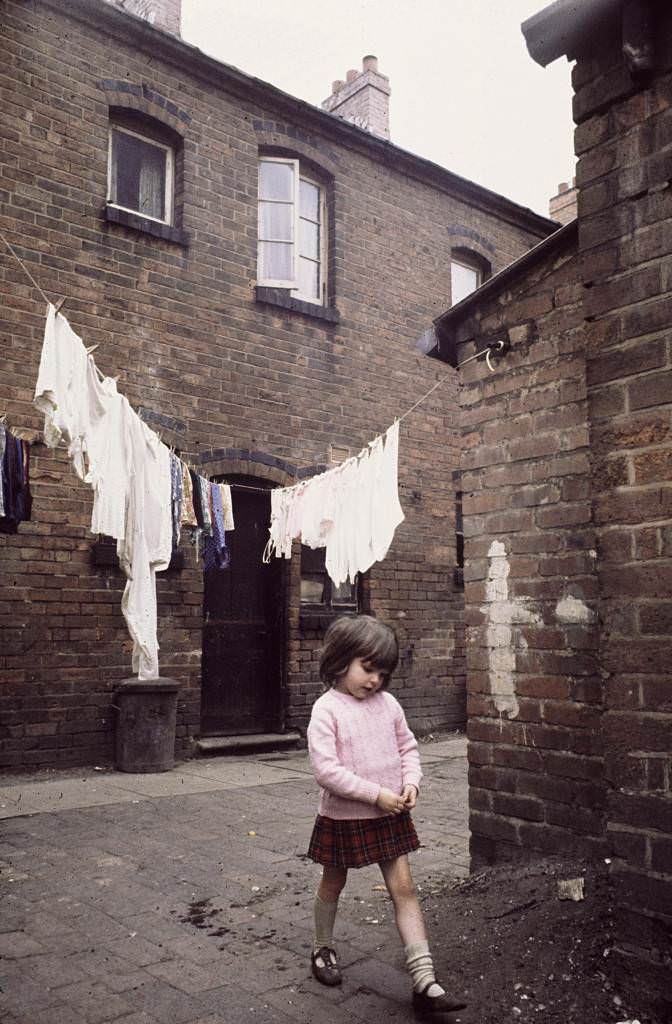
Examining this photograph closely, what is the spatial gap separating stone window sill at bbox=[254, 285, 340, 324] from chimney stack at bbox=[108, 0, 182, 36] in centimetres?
394

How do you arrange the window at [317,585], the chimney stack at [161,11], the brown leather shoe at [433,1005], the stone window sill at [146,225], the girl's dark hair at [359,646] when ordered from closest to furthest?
the brown leather shoe at [433,1005] → the girl's dark hair at [359,646] → the stone window sill at [146,225] → the window at [317,585] → the chimney stack at [161,11]

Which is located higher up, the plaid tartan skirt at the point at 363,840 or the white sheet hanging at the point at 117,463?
the white sheet hanging at the point at 117,463

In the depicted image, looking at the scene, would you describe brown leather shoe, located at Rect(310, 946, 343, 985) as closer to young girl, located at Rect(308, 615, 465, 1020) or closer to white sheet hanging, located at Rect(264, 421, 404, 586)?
young girl, located at Rect(308, 615, 465, 1020)

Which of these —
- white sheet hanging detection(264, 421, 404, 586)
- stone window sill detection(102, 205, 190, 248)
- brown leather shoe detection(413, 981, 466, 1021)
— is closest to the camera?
brown leather shoe detection(413, 981, 466, 1021)

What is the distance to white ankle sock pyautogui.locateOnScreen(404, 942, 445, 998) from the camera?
9.44 ft

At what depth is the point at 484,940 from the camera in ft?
11.3

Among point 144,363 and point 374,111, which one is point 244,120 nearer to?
point 144,363

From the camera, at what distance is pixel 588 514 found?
3.96m

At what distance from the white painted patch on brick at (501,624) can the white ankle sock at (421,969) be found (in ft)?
4.82

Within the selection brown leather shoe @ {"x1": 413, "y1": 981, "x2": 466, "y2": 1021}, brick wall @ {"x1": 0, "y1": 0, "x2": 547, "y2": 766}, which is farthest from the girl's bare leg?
brick wall @ {"x1": 0, "y1": 0, "x2": 547, "y2": 766}

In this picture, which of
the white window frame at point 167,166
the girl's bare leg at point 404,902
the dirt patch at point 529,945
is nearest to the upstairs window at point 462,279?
the white window frame at point 167,166

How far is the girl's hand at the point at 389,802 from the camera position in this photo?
2998 mm

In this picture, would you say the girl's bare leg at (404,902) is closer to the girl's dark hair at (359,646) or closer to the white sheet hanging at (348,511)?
the girl's dark hair at (359,646)

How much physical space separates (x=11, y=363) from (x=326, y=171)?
16.3ft
